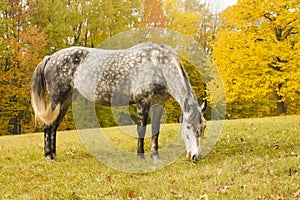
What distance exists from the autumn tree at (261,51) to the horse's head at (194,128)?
479 inches

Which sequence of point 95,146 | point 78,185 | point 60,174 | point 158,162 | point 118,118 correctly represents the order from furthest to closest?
point 118,118
point 95,146
point 158,162
point 60,174
point 78,185

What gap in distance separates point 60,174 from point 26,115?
1822 centimetres

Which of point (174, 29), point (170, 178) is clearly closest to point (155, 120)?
point (170, 178)

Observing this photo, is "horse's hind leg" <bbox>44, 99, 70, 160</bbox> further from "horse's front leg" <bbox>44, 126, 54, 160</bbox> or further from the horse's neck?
the horse's neck

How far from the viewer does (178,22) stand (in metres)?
21.1

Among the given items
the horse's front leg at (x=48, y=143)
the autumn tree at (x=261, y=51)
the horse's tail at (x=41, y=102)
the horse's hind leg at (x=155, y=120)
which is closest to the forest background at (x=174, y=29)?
the autumn tree at (x=261, y=51)

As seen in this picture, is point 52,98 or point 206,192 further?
point 52,98

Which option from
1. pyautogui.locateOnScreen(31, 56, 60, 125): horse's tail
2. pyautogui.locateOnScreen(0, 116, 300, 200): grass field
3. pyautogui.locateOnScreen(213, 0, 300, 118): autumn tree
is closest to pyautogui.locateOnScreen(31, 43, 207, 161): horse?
pyautogui.locateOnScreen(31, 56, 60, 125): horse's tail

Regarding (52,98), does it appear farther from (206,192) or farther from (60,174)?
(206,192)

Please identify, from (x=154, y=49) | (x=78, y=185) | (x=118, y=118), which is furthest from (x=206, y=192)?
(x=118, y=118)

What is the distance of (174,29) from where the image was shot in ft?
64.9

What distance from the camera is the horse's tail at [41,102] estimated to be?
6.94 m

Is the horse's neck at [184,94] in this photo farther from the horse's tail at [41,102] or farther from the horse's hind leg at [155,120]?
the horse's tail at [41,102]

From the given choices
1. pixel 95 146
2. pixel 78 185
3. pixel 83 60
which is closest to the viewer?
pixel 78 185
